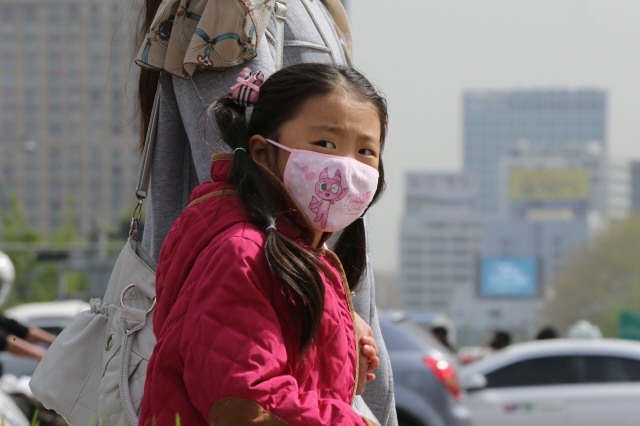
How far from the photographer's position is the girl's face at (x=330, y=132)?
5.33ft

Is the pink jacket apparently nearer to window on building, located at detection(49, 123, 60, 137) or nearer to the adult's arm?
the adult's arm

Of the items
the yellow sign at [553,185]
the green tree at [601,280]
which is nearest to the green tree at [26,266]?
the green tree at [601,280]

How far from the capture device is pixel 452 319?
411 feet

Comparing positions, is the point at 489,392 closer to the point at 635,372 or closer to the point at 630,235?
the point at 635,372

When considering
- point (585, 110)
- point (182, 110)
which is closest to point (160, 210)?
point (182, 110)

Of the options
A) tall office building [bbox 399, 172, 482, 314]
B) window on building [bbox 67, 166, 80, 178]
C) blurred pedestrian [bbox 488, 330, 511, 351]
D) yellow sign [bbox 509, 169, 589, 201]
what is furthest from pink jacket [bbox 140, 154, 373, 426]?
tall office building [bbox 399, 172, 482, 314]

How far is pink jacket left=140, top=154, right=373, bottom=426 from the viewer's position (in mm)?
1346

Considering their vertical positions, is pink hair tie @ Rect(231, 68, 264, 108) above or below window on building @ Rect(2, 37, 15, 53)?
below

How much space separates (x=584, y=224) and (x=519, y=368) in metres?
121

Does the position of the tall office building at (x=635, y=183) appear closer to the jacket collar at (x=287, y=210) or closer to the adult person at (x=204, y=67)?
the adult person at (x=204, y=67)

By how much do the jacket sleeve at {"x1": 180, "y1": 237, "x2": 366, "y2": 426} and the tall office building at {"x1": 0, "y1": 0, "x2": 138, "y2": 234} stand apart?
9465 centimetres

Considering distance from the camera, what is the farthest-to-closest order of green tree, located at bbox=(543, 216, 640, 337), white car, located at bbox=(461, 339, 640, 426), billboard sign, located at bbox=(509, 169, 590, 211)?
billboard sign, located at bbox=(509, 169, 590, 211) → green tree, located at bbox=(543, 216, 640, 337) → white car, located at bbox=(461, 339, 640, 426)

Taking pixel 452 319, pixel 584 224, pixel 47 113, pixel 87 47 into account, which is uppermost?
pixel 87 47

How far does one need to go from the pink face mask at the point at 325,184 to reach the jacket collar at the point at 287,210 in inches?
0.6
